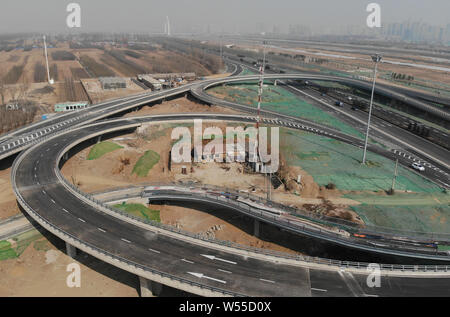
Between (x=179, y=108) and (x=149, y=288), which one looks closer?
(x=149, y=288)

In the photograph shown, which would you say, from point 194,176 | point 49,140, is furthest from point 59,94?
point 194,176

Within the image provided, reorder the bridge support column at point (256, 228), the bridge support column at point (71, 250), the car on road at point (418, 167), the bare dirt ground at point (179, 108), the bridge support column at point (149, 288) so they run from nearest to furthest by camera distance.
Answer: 1. the bridge support column at point (149, 288)
2. the bridge support column at point (71, 250)
3. the bridge support column at point (256, 228)
4. the car on road at point (418, 167)
5. the bare dirt ground at point (179, 108)

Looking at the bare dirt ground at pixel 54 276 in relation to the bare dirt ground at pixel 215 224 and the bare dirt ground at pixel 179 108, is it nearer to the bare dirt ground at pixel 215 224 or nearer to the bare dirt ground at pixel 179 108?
A: the bare dirt ground at pixel 215 224

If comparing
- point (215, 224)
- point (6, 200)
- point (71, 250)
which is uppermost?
point (6, 200)

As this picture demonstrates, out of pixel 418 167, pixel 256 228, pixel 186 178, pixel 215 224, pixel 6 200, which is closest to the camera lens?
pixel 256 228

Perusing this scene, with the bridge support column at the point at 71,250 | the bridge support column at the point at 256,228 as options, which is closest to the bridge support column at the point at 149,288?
the bridge support column at the point at 71,250

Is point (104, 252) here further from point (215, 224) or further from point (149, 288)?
point (215, 224)

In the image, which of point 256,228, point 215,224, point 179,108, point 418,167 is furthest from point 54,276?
point 179,108

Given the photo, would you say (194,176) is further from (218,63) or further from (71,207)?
(218,63)
